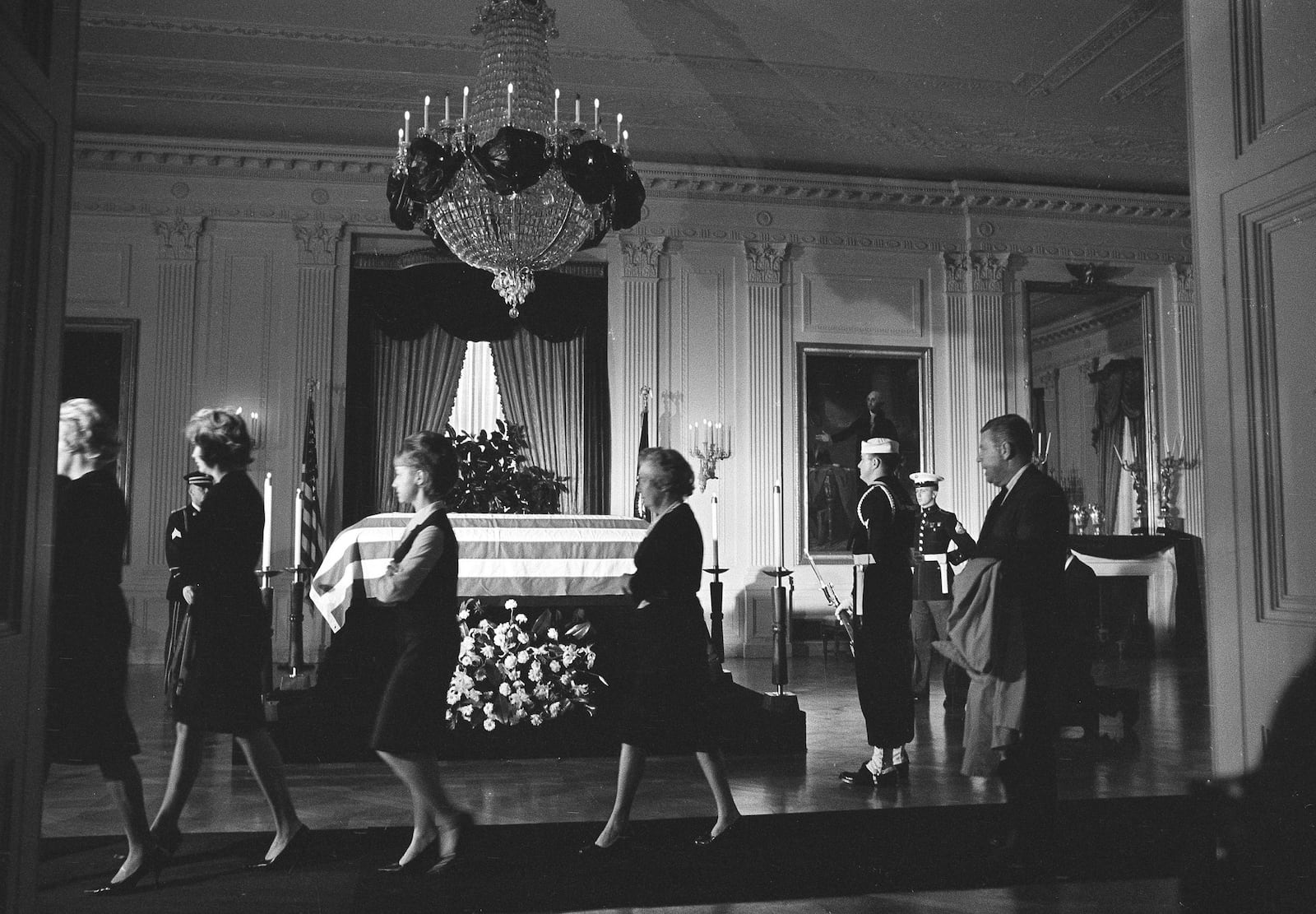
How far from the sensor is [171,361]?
8.92 meters

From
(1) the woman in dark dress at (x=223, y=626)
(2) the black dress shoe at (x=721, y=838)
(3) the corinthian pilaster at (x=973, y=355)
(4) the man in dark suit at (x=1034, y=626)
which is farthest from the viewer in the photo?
(3) the corinthian pilaster at (x=973, y=355)

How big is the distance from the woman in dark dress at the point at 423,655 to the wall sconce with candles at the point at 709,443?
20.4 feet

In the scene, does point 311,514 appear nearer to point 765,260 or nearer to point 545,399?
point 545,399

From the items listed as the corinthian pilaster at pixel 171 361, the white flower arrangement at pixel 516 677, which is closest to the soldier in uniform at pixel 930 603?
the white flower arrangement at pixel 516 677

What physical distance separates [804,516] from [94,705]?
752cm

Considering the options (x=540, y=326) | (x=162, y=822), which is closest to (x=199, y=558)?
(x=162, y=822)

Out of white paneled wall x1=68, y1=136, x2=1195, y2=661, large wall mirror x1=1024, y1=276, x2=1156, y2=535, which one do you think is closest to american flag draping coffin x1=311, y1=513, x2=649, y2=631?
white paneled wall x1=68, y1=136, x2=1195, y2=661

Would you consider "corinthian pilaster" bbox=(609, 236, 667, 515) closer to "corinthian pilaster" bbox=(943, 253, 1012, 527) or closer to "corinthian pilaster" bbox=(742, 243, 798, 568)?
"corinthian pilaster" bbox=(742, 243, 798, 568)

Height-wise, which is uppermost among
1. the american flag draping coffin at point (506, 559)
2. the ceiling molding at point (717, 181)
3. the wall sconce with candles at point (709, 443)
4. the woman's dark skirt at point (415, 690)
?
the ceiling molding at point (717, 181)

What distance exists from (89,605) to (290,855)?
100cm

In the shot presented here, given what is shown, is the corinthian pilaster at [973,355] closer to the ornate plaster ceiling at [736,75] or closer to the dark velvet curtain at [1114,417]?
the ornate plaster ceiling at [736,75]

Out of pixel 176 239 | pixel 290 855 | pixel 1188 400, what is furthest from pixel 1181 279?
pixel 290 855

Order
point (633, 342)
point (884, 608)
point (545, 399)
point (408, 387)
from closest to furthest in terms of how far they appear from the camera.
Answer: point (884, 608)
point (408, 387)
point (545, 399)
point (633, 342)

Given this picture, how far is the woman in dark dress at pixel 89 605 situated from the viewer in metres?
2.60
